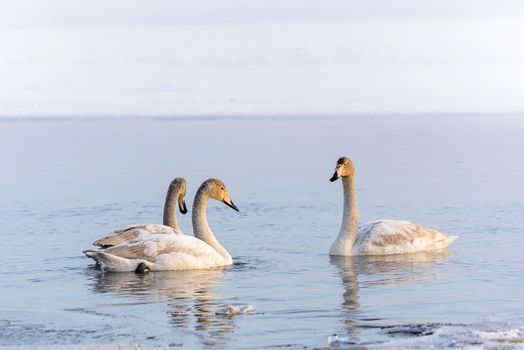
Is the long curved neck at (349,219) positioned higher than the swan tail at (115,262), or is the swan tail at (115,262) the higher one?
the long curved neck at (349,219)

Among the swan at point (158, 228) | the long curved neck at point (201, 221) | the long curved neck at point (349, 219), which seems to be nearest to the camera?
the swan at point (158, 228)

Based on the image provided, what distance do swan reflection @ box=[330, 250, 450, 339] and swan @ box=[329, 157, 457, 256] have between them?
0.10 meters

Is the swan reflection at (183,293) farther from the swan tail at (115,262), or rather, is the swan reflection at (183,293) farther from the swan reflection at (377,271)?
the swan reflection at (377,271)

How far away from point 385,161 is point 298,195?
874cm

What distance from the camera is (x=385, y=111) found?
70.7 metres

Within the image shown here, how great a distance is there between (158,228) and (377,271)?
3.15 metres


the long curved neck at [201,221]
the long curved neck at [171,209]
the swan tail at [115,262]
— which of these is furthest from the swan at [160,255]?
the long curved neck at [171,209]

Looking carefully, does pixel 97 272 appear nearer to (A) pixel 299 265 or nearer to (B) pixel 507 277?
(A) pixel 299 265

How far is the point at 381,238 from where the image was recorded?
16422 millimetres

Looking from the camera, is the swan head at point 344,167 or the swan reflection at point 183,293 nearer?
the swan reflection at point 183,293

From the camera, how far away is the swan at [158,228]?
1564 cm

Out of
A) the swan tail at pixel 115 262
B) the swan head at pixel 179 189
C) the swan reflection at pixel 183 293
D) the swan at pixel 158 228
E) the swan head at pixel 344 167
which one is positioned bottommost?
the swan reflection at pixel 183 293

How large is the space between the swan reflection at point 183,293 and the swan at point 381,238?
2159 millimetres

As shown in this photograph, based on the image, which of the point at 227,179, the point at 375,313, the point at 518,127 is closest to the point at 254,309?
the point at 375,313
